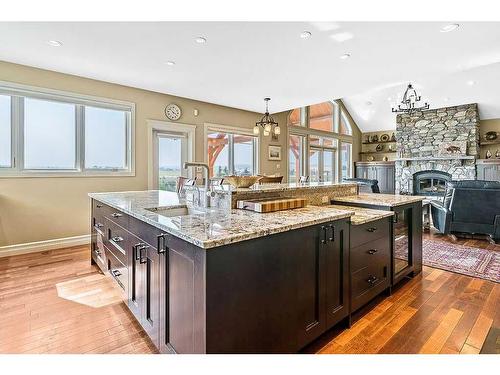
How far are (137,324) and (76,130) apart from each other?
347cm

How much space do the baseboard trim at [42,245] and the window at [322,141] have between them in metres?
5.18

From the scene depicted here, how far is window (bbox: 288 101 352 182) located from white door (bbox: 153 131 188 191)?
3.25 m

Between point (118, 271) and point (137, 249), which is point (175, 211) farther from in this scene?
point (118, 271)

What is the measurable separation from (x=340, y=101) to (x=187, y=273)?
9345 mm

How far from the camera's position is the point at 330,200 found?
295cm

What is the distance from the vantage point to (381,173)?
9750mm

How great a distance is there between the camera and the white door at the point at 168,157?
17.1 feet

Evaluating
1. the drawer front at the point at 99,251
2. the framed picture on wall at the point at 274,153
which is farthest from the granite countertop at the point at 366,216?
the framed picture on wall at the point at 274,153

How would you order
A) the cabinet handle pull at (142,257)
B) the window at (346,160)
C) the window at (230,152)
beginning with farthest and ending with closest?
the window at (346,160) → the window at (230,152) → the cabinet handle pull at (142,257)

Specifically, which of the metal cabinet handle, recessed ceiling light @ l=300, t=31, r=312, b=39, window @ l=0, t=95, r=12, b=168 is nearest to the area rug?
recessed ceiling light @ l=300, t=31, r=312, b=39

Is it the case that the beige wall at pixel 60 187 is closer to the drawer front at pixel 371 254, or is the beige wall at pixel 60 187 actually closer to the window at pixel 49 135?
the window at pixel 49 135

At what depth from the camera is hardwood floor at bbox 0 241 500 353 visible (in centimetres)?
182
